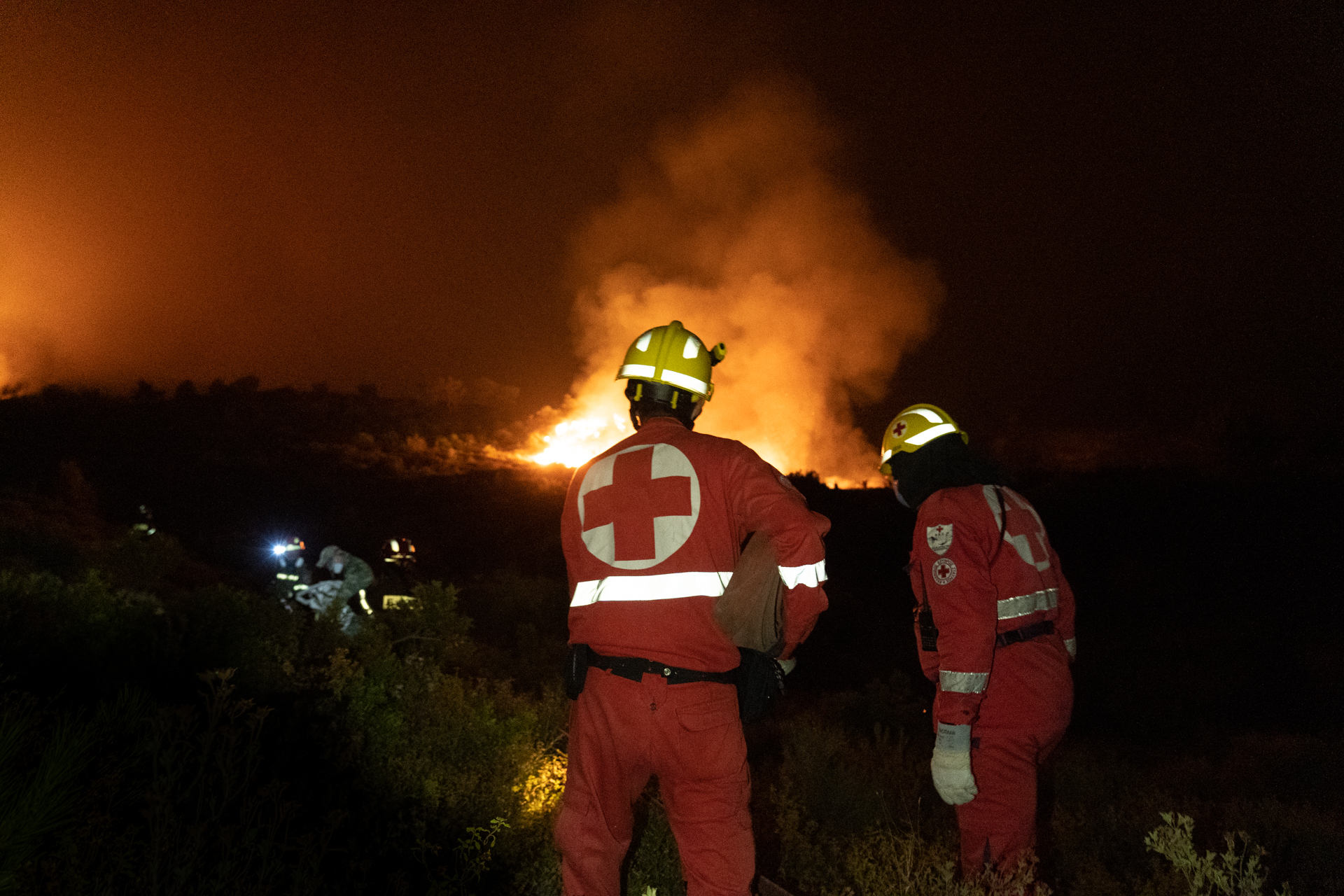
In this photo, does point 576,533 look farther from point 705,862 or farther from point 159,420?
point 159,420

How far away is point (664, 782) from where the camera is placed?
9.17ft

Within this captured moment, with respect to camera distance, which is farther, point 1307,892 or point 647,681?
point 1307,892

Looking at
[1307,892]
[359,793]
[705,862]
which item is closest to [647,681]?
[705,862]

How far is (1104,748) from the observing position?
896 cm

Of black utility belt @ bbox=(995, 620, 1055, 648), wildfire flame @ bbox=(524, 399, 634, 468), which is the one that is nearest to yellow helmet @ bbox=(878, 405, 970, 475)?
black utility belt @ bbox=(995, 620, 1055, 648)

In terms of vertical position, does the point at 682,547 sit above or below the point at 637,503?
below

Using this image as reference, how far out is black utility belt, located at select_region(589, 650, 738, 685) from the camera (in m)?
2.77

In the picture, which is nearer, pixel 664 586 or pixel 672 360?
pixel 664 586

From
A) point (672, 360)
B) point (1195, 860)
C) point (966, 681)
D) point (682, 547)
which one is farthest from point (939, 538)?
point (1195, 860)

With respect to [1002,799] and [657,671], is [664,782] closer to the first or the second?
[657,671]

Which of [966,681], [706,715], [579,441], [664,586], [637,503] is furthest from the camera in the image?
[579,441]

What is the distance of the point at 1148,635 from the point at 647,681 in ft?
43.9

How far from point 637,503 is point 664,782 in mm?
952

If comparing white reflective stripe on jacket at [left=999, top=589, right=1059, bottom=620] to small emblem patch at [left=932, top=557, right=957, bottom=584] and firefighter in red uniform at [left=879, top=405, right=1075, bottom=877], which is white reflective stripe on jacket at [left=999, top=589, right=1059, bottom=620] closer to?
firefighter in red uniform at [left=879, top=405, right=1075, bottom=877]
